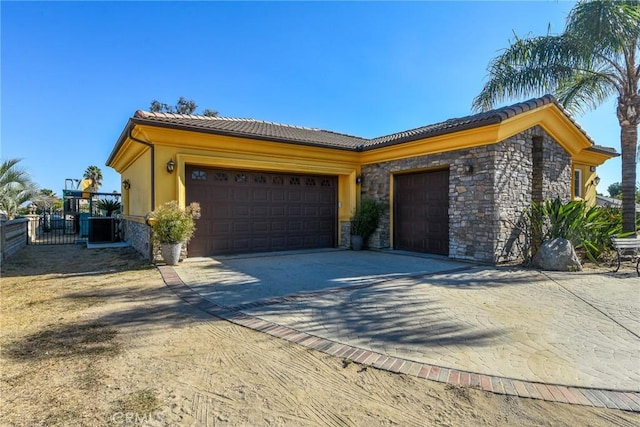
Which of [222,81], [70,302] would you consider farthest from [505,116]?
[222,81]

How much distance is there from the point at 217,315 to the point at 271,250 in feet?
21.1

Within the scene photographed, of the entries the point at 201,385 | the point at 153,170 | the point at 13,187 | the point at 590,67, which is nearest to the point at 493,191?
the point at 590,67

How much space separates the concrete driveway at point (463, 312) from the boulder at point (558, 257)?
1.92ft

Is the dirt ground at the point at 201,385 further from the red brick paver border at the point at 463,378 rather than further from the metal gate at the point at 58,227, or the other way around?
the metal gate at the point at 58,227

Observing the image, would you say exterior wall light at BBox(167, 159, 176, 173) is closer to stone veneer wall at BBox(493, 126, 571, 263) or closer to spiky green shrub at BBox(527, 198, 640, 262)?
stone veneer wall at BBox(493, 126, 571, 263)

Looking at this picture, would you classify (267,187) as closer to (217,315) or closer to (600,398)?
(217,315)

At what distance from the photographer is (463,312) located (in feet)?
15.8

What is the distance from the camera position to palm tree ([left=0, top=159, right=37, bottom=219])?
14578mm

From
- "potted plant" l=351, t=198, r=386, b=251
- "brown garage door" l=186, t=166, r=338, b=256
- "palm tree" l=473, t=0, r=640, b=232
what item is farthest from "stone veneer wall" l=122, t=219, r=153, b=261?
"palm tree" l=473, t=0, r=640, b=232

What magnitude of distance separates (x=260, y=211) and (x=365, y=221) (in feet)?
12.2

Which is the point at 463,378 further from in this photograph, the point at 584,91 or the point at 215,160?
the point at 584,91

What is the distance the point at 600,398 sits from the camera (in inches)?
105

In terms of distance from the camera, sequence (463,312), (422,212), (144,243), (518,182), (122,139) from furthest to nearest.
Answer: (422,212) → (122,139) → (144,243) → (518,182) → (463,312)

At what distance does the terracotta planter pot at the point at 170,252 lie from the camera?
8492mm
